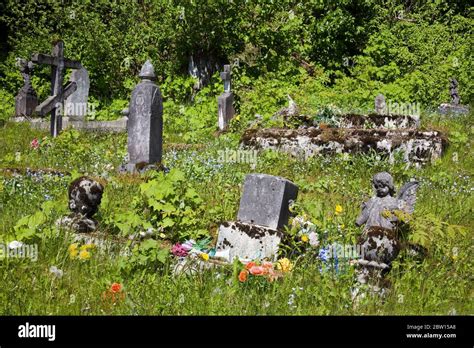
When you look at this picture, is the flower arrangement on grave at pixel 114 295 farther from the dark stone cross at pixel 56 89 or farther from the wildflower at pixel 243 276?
the dark stone cross at pixel 56 89

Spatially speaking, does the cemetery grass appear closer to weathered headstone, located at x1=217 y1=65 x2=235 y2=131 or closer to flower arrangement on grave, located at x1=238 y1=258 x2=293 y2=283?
flower arrangement on grave, located at x1=238 y1=258 x2=293 y2=283

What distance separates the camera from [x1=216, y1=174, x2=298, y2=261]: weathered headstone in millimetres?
5180

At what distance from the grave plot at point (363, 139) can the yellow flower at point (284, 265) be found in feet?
17.3

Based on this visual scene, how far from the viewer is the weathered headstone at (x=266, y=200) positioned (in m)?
5.45

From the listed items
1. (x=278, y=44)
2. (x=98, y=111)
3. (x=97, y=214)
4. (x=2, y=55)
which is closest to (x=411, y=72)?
(x=278, y=44)

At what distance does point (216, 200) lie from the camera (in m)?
6.81

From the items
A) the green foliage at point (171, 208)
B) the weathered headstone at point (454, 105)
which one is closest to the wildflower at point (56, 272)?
the green foliage at point (171, 208)

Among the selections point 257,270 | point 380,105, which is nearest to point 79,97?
point 380,105

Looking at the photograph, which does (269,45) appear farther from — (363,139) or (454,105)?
(363,139)

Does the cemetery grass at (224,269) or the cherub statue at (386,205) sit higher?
the cherub statue at (386,205)

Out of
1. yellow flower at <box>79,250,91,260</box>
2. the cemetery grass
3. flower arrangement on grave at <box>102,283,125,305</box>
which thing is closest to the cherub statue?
the cemetery grass

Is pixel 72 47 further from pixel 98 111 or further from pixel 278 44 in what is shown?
pixel 278 44

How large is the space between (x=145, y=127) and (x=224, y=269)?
4.95m

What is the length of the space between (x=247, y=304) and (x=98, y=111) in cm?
1759
